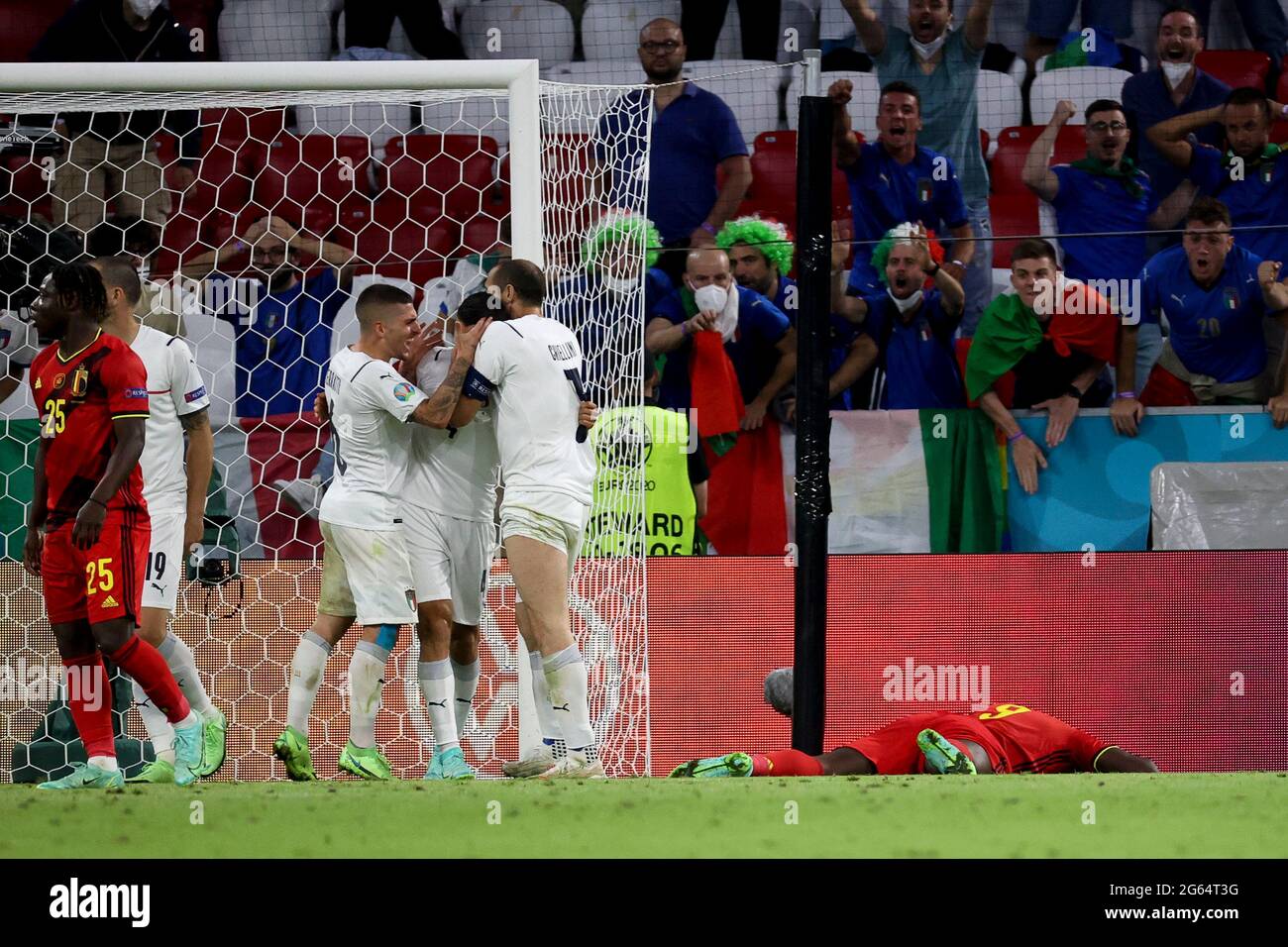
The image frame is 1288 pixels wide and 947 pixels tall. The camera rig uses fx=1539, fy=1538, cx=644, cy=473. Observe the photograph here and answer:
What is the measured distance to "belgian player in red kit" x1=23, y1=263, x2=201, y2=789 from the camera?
442 cm

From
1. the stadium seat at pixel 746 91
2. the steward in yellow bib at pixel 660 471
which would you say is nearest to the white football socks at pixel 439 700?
the steward in yellow bib at pixel 660 471

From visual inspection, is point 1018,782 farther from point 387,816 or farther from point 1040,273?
point 1040,273

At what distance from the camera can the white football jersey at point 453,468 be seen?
5.26 metres

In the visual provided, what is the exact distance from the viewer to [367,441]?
5.12 m

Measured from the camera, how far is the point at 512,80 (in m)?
5.50

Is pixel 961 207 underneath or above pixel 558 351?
above

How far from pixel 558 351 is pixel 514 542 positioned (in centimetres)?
64

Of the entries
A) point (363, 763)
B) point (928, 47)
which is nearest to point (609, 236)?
point (928, 47)

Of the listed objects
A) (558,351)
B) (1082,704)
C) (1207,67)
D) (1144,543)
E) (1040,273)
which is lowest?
(1082,704)

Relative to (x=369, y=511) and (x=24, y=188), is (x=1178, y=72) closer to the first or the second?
(x=369, y=511)

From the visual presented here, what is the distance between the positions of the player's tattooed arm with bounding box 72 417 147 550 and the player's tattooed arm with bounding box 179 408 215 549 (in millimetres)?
943

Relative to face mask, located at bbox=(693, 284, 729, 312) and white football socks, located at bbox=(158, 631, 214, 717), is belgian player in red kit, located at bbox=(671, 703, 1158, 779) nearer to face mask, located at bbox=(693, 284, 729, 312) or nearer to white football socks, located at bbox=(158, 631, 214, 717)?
white football socks, located at bbox=(158, 631, 214, 717)

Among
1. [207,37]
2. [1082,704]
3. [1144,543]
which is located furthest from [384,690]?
[207,37]

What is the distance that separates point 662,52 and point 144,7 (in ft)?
10.1
